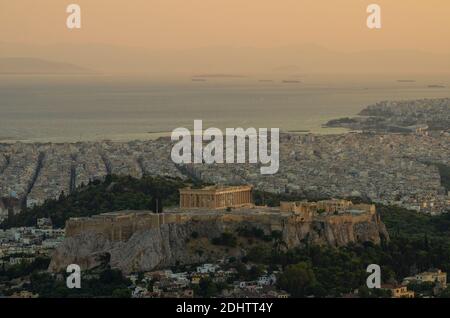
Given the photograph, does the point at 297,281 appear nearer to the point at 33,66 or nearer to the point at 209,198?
the point at 209,198

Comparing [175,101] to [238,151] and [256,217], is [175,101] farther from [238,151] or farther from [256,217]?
[256,217]

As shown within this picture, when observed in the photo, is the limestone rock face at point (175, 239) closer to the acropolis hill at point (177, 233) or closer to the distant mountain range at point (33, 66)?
the acropolis hill at point (177, 233)

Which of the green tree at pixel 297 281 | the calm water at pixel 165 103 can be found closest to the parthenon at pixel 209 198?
the green tree at pixel 297 281

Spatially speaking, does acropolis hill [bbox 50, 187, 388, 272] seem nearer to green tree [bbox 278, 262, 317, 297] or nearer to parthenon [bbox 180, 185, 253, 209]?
parthenon [bbox 180, 185, 253, 209]

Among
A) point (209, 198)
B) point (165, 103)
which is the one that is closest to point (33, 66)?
point (165, 103)

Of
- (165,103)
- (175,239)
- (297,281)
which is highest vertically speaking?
(175,239)

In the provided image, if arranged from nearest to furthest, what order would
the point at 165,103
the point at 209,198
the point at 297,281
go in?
the point at 297,281
the point at 209,198
the point at 165,103

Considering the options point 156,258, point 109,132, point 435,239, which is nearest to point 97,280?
point 156,258
